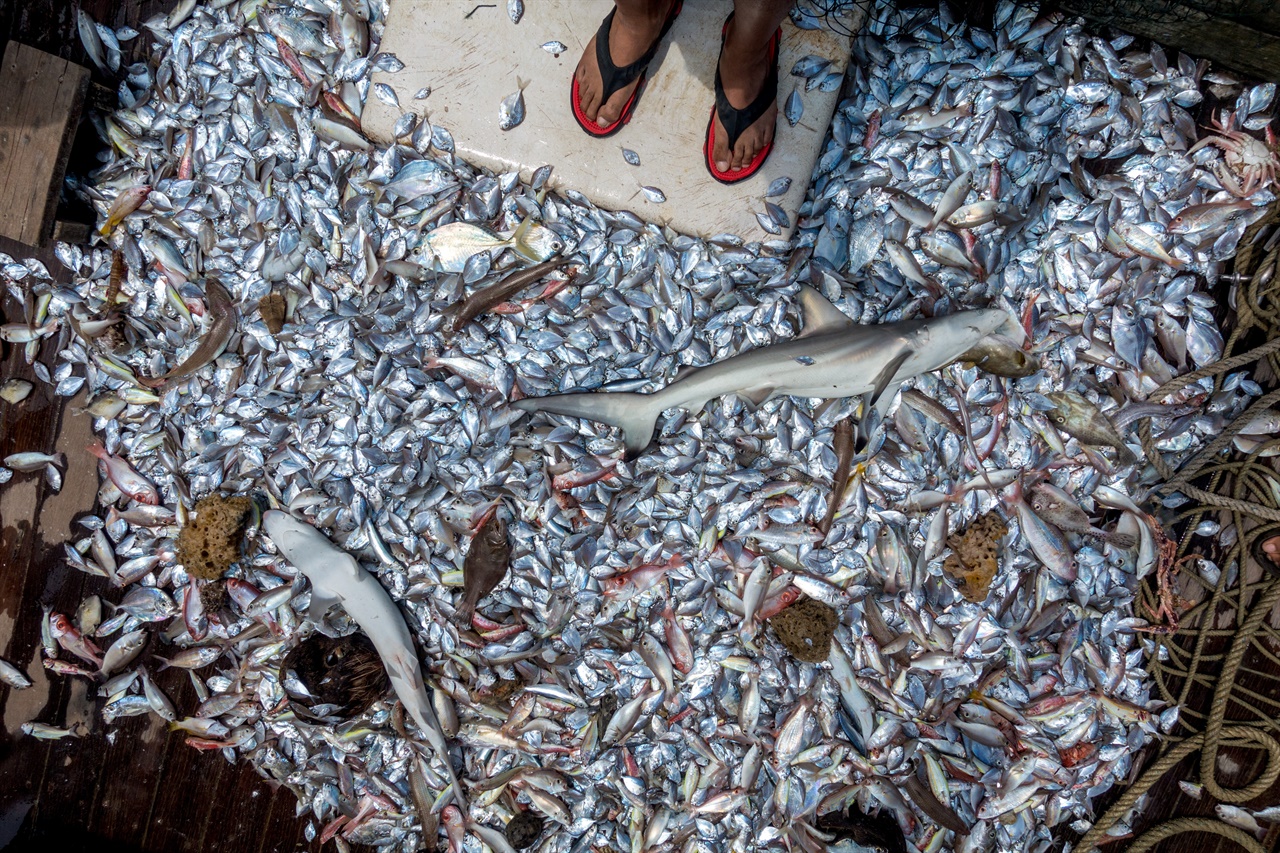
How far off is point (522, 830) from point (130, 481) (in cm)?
180

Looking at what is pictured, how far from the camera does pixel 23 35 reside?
2.39 meters

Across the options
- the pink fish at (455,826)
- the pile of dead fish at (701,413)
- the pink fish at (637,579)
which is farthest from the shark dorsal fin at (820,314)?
the pink fish at (455,826)

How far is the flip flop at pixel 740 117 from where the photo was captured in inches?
83.0

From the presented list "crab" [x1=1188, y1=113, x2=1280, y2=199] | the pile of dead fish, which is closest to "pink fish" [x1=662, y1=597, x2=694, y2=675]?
the pile of dead fish

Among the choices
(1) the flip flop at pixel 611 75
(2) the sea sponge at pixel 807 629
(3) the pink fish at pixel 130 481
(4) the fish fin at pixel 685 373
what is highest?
(1) the flip flop at pixel 611 75

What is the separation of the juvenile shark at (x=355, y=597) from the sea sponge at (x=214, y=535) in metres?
0.11

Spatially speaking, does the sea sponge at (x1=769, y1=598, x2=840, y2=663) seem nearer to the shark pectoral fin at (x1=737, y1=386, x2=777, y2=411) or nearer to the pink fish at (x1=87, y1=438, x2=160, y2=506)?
the shark pectoral fin at (x1=737, y1=386, x2=777, y2=411)

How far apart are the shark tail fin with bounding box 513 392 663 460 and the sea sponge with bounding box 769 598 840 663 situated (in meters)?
0.73

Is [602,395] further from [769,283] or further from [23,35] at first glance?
[23,35]

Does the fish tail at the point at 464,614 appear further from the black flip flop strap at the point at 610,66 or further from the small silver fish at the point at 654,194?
the black flip flop strap at the point at 610,66

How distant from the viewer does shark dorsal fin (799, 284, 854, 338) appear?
2.16 meters

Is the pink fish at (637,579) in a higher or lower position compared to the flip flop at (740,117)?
lower

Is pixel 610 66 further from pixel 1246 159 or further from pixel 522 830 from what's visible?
pixel 522 830

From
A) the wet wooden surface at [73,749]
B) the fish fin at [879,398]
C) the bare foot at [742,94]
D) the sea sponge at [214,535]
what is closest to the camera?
the bare foot at [742,94]
